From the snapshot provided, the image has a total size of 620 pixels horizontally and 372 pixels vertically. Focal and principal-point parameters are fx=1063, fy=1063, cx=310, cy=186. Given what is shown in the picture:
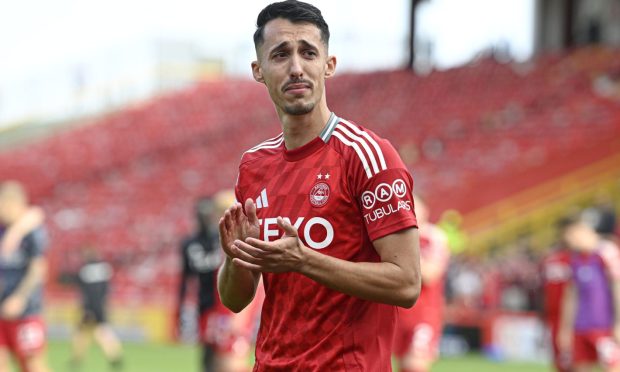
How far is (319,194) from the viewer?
3.36 meters

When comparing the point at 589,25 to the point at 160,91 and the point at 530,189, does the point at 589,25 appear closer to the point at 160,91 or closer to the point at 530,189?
the point at 530,189

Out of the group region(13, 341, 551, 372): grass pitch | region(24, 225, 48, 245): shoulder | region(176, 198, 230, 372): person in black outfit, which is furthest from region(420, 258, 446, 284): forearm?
region(13, 341, 551, 372): grass pitch

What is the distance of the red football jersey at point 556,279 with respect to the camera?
1001 centimetres

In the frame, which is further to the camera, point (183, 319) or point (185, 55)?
point (185, 55)

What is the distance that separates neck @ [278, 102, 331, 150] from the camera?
3463 millimetres

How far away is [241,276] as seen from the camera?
3.62 m

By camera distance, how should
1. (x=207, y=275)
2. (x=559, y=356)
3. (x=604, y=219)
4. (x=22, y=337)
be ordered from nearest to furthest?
1. (x=22, y=337)
2. (x=207, y=275)
3. (x=559, y=356)
4. (x=604, y=219)

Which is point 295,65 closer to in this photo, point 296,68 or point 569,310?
point 296,68

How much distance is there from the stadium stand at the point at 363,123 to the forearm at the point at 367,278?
18.7 meters

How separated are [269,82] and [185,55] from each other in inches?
1323

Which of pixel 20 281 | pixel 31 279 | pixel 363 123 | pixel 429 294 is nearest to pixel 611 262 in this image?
pixel 429 294

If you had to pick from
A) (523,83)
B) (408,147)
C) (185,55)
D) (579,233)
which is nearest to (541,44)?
(523,83)

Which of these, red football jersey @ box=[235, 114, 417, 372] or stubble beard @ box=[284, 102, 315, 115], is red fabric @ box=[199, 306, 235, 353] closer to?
red football jersey @ box=[235, 114, 417, 372]

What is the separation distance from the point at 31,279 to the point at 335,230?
646 cm
